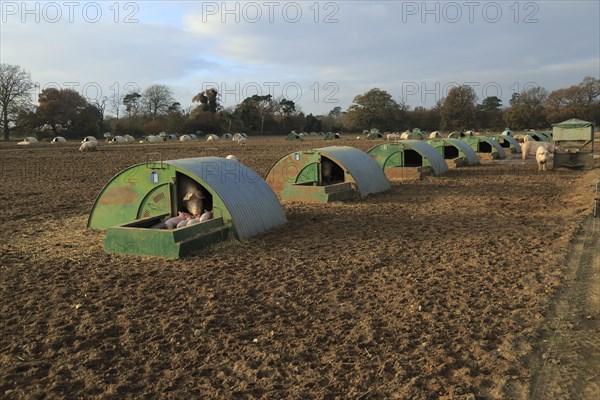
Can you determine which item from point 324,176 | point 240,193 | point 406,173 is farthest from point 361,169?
point 240,193

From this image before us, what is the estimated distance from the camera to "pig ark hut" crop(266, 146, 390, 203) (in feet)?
42.9

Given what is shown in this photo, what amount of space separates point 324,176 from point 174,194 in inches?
247

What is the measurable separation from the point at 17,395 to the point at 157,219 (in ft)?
18.2

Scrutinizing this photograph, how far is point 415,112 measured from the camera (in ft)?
305

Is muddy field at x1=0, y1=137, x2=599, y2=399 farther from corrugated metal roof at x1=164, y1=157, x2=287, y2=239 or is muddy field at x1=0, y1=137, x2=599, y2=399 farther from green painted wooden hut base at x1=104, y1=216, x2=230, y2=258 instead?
corrugated metal roof at x1=164, y1=157, x2=287, y2=239

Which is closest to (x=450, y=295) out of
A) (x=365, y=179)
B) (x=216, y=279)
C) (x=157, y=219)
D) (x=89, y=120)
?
(x=216, y=279)

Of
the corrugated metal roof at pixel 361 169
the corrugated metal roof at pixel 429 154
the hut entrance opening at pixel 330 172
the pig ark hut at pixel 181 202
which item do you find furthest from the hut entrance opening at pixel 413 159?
the pig ark hut at pixel 181 202

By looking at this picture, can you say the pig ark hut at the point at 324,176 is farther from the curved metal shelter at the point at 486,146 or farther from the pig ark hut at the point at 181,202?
the curved metal shelter at the point at 486,146

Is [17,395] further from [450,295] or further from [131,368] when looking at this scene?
[450,295]

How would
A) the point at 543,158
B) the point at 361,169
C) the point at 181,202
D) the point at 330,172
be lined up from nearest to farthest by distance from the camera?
the point at 181,202
the point at 361,169
the point at 330,172
the point at 543,158

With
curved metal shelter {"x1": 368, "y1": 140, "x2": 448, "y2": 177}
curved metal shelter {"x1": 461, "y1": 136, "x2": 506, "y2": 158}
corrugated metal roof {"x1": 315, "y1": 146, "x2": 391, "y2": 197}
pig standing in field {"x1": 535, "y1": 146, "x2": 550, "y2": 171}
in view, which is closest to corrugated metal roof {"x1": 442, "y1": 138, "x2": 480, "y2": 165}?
curved metal shelter {"x1": 461, "y1": 136, "x2": 506, "y2": 158}

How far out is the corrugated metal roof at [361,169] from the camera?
545 inches

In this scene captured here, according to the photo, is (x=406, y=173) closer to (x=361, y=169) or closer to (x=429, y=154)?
(x=429, y=154)

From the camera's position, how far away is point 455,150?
2683 centimetres
